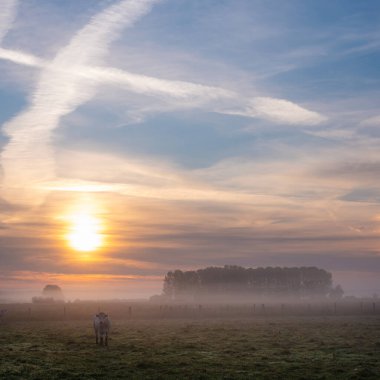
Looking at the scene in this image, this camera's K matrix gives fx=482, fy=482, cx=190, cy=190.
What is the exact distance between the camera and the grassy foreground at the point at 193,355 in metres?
26.5

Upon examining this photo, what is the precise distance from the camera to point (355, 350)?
1407 inches

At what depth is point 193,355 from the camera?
3328 cm

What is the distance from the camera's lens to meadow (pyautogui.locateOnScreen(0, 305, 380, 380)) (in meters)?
26.5

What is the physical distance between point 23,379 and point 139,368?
6.59 meters

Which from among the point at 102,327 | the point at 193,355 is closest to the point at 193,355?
the point at 193,355

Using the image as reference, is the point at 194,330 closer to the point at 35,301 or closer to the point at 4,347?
the point at 4,347

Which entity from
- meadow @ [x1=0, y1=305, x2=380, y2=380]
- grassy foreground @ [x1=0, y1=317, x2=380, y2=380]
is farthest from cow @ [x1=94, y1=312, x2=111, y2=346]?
grassy foreground @ [x1=0, y1=317, x2=380, y2=380]

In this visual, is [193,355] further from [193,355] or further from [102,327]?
[102,327]

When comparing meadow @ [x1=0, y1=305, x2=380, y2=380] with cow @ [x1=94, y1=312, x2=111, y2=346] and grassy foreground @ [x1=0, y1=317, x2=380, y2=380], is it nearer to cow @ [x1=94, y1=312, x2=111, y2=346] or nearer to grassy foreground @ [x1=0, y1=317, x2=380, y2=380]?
grassy foreground @ [x1=0, y1=317, x2=380, y2=380]

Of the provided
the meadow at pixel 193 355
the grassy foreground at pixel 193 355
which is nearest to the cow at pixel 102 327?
the meadow at pixel 193 355

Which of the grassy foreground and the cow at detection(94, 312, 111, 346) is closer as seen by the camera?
the grassy foreground

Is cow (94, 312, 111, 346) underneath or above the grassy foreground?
above

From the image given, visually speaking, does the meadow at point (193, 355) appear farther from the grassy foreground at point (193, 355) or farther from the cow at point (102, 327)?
the cow at point (102, 327)

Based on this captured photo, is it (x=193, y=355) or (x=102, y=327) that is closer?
(x=193, y=355)
